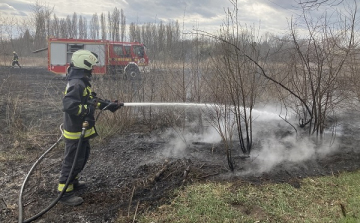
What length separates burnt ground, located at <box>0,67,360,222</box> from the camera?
3.41 meters

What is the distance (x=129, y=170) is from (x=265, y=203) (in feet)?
7.16

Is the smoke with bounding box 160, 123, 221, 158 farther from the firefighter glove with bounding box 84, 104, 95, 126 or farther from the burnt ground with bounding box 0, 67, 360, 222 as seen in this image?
the firefighter glove with bounding box 84, 104, 95, 126

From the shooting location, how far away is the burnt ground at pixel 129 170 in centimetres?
341

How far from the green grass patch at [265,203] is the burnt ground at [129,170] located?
0.21m

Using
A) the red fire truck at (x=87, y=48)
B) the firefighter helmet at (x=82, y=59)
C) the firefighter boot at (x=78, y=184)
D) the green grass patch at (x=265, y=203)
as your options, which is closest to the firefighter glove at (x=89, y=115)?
the firefighter helmet at (x=82, y=59)

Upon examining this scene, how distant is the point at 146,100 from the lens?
7133 mm

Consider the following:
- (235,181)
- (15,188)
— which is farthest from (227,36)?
(15,188)

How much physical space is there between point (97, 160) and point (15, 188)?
4.51 ft

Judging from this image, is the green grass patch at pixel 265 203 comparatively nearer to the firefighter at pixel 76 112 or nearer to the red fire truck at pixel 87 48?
the firefighter at pixel 76 112

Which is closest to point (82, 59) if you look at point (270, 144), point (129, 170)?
point (129, 170)

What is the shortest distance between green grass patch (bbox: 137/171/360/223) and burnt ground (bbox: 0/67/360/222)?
207mm

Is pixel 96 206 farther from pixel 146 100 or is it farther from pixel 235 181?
pixel 146 100

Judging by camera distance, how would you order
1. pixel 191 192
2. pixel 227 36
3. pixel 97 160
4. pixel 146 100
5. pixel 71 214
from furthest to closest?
pixel 146 100
pixel 97 160
pixel 227 36
pixel 191 192
pixel 71 214

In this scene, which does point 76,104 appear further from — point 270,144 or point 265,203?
point 270,144
